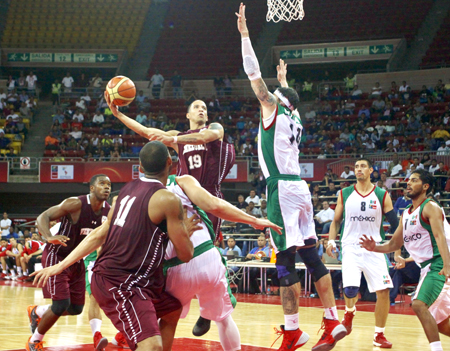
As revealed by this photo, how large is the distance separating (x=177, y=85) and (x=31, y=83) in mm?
6994

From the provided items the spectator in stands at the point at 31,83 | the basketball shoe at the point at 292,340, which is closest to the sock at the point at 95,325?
the basketball shoe at the point at 292,340

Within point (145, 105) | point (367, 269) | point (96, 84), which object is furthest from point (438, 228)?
point (96, 84)

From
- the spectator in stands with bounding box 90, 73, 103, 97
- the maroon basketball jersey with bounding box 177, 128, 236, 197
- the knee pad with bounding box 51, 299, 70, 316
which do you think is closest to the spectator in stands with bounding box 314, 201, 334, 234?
the maroon basketball jersey with bounding box 177, 128, 236, 197

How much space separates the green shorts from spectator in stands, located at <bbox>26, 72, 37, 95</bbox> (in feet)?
79.9

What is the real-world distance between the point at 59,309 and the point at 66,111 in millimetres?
20016

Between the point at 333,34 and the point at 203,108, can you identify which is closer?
the point at 203,108

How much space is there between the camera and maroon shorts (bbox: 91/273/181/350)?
3738mm

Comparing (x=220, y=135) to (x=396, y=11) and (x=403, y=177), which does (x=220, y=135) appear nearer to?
(x=403, y=177)

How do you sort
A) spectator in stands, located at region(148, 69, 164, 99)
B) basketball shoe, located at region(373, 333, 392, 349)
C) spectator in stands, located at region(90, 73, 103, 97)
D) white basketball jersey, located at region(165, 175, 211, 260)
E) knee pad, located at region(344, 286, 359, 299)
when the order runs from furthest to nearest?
1. spectator in stands, located at region(148, 69, 164, 99)
2. spectator in stands, located at region(90, 73, 103, 97)
3. knee pad, located at region(344, 286, 359, 299)
4. basketball shoe, located at region(373, 333, 392, 349)
5. white basketball jersey, located at region(165, 175, 211, 260)

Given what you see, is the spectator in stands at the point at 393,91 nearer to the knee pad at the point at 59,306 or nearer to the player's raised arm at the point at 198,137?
the player's raised arm at the point at 198,137

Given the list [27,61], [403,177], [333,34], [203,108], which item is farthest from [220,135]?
[27,61]

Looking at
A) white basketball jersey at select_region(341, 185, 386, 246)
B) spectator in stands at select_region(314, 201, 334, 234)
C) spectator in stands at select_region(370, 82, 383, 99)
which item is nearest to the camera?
white basketball jersey at select_region(341, 185, 386, 246)

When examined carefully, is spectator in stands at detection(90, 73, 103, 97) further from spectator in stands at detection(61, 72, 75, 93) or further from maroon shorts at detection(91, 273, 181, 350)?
maroon shorts at detection(91, 273, 181, 350)

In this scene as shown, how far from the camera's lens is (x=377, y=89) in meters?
23.7
